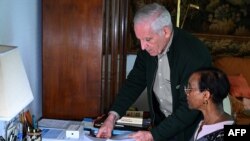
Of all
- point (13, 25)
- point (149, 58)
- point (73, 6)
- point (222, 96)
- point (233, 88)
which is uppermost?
point (73, 6)

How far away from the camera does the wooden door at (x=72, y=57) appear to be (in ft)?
6.57

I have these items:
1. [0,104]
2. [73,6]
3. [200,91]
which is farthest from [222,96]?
[73,6]

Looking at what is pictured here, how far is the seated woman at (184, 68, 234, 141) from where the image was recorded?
135 centimetres

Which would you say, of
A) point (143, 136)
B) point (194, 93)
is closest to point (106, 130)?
point (143, 136)

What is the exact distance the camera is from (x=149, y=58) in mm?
1782

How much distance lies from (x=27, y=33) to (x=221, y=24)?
7.57 ft

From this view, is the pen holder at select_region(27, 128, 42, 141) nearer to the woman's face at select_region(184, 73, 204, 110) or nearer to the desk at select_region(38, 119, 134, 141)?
the desk at select_region(38, 119, 134, 141)

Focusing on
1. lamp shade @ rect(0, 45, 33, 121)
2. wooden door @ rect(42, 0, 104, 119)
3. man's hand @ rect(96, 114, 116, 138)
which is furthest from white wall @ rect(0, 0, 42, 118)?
man's hand @ rect(96, 114, 116, 138)

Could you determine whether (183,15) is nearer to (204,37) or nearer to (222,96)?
(204,37)

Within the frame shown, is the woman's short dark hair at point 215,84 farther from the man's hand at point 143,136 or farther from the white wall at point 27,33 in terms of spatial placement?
the white wall at point 27,33

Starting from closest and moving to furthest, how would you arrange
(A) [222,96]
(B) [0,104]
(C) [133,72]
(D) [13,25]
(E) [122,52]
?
(B) [0,104] < (A) [222,96] < (D) [13,25] < (C) [133,72] < (E) [122,52]

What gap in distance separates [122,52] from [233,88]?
4.88 feet

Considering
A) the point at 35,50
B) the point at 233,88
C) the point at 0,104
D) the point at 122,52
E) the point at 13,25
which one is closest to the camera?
the point at 0,104

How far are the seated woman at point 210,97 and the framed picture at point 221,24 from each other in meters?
2.15
